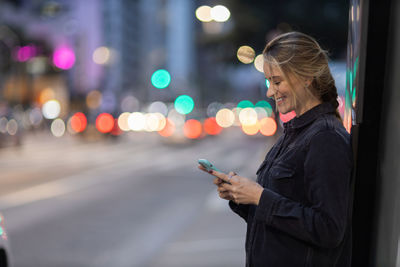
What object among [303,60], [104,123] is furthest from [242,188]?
[104,123]

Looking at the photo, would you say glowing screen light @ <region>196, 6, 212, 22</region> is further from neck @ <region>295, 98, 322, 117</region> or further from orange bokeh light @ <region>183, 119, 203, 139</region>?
orange bokeh light @ <region>183, 119, 203, 139</region>

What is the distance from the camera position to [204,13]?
8250mm

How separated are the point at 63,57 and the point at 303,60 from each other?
5319 centimetres

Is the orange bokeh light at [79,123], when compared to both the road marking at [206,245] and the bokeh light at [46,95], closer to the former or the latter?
the road marking at [206,245]

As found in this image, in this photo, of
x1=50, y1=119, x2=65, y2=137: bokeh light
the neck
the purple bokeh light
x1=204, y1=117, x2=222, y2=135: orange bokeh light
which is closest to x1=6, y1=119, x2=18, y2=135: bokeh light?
x1=204, y1=117, x2=222, y2=135: orange bokeh light

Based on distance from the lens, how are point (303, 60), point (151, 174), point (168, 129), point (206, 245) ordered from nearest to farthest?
point (303, 60)
point (206, 245)
point (151, 174)
point (168, 129)

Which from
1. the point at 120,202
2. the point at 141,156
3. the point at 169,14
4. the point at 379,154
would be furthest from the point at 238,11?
the point at 169,14

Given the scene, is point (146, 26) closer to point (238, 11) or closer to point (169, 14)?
point (169, 14)

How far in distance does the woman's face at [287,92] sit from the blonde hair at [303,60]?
2 centimetres

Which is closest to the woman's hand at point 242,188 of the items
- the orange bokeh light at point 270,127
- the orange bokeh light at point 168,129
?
the orange bokeh light at point 270,127

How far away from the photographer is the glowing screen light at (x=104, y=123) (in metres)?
23.5

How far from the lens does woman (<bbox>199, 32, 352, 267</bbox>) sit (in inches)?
60.2

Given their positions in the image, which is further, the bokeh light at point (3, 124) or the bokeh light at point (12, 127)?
the bokeh light at point (12, 127)

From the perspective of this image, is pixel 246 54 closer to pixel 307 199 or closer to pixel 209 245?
pixel 307 199
